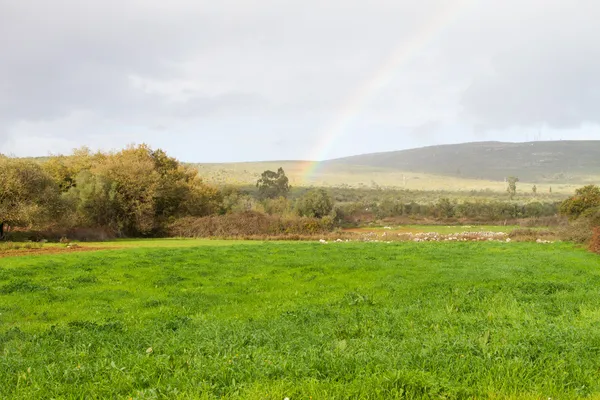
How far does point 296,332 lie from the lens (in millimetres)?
8398

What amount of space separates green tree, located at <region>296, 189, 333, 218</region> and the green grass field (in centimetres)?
4144

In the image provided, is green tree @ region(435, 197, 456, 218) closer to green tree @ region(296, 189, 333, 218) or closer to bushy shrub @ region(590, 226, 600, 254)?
green tree @ region(296, 189, 333, 218)

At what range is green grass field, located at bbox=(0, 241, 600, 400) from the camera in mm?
5578

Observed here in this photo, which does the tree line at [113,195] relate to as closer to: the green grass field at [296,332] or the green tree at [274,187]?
the green grass field at [296,332]

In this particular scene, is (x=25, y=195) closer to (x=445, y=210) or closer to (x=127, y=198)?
(x=127, y=198)

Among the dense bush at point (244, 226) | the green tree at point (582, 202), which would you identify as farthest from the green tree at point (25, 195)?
the green tree at point (582, 202)

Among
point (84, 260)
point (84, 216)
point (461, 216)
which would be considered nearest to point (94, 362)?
point (84, 260)

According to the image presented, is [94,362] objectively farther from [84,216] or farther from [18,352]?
[84,216]

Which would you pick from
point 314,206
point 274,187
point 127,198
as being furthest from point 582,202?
point 274,187

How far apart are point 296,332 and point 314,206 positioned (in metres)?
51.6

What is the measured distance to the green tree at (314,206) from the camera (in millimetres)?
59500

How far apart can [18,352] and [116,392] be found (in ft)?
9.64

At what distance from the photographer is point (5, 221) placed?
32.7 metres

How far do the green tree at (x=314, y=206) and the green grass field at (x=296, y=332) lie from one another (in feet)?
136
